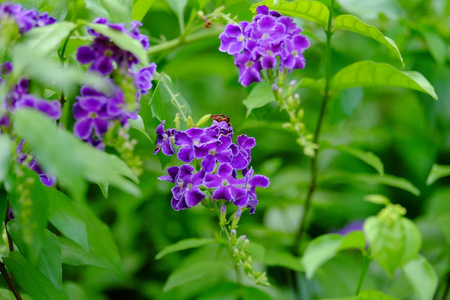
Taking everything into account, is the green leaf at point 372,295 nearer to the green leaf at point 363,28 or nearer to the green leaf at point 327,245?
the green leaf at point 327,245

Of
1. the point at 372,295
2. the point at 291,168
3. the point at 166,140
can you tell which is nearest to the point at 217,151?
the point at 166,140

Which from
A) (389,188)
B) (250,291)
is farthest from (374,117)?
(250,291)

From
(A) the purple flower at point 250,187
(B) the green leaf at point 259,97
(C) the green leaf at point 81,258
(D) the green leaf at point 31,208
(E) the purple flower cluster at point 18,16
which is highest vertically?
(E) the purple flower cluster at point 18,16

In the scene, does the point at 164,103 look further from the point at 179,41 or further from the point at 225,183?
the point at 179,41

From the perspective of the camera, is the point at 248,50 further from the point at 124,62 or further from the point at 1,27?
the point at 1,27

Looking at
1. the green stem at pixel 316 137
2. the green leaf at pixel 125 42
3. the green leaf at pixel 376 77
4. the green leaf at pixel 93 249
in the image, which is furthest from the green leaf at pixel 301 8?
the green leaf at pixel 93 249
